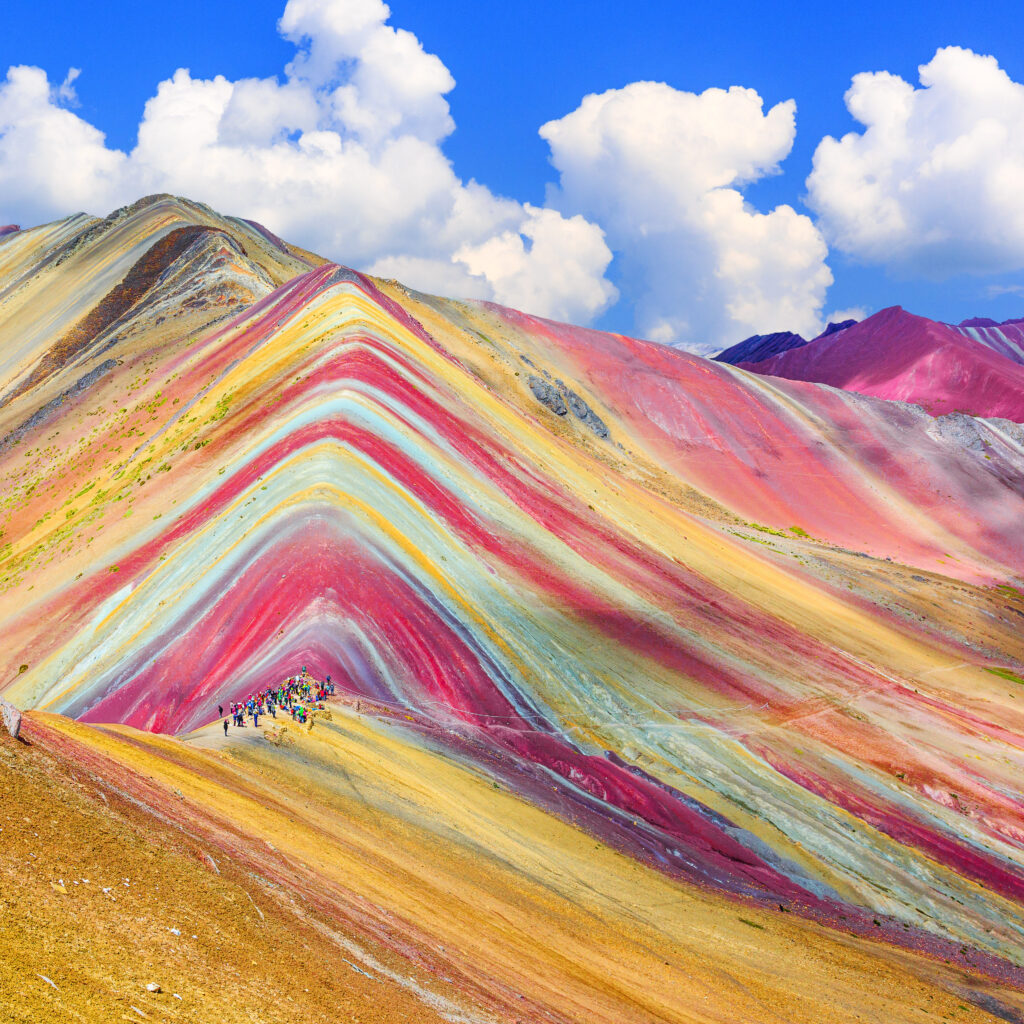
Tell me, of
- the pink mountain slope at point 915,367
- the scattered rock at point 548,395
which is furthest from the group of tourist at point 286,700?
the pink mountain slope at point 915,367

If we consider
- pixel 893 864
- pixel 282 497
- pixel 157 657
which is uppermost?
pixel 282 497

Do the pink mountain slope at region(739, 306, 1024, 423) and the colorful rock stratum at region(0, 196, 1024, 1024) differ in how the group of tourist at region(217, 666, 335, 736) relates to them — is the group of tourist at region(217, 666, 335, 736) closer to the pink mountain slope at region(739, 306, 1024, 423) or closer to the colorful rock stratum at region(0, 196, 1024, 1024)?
the colorful rock stratum at region(0, 196, 1024, 1024)

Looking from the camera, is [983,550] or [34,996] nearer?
[34,996]

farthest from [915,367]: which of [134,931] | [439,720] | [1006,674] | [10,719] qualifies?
[134,931]

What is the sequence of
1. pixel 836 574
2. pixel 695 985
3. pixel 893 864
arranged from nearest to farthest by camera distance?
pixel 695 985 → pixel 893 864 → pixel 836 574

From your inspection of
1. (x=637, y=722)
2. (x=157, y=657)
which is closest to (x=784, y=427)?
(x=637, y=722)

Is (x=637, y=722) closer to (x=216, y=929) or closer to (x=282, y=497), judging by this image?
(x=282, y=497)
